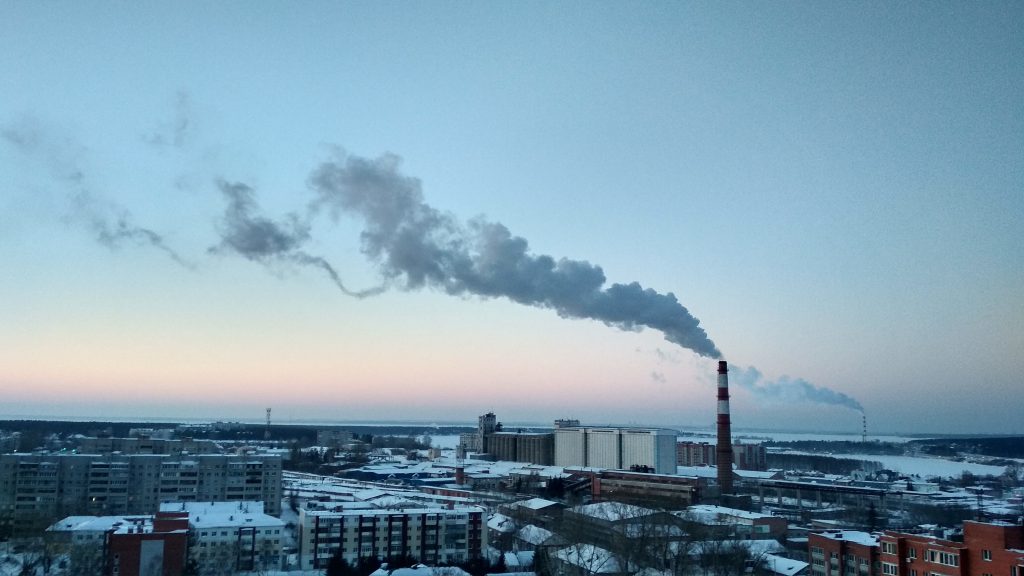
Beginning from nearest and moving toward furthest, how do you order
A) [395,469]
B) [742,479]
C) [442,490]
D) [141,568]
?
[141,568] < [442,490] < [742,479] < [395,469]

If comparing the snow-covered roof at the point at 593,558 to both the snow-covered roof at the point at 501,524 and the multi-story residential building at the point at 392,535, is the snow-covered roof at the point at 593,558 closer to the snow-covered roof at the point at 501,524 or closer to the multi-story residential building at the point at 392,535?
the multi-story residential building at the point at 392,535

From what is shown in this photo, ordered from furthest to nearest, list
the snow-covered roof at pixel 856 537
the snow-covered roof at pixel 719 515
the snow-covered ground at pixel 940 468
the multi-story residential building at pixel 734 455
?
the multi-story residential building at pixel 734 455 < the snow-covered ground at pixel 940 468 < the snow-covered roof at pixel 719 515 < the snow-covered roof at pixel 856 537

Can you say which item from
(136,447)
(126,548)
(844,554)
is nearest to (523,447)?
(136,447)

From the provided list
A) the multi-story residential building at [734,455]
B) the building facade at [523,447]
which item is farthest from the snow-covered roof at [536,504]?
the multi-story residential building at [734,455]

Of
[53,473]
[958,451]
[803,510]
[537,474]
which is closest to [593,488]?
[537,474]

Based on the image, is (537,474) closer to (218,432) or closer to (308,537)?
(308,537)

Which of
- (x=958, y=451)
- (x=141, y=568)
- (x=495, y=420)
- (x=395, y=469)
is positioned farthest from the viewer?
(x=958, y=451)

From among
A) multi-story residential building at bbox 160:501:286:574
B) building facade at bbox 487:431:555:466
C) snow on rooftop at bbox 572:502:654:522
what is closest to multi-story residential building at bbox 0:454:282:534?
multi-story residential building at bbox 160:501:286:574
